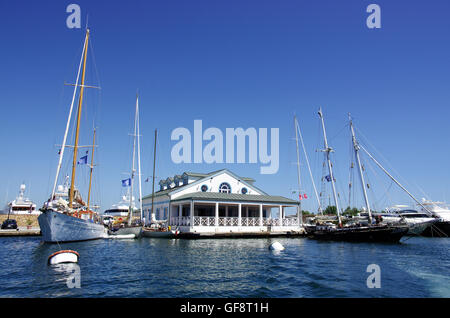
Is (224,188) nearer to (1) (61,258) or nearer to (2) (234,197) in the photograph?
(2) (234,197)

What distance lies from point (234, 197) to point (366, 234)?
16482mm

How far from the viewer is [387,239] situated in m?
32.4

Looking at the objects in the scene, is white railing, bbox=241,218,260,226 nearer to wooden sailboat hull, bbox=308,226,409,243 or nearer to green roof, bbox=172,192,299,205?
green roof, bbox=172,192,299,205

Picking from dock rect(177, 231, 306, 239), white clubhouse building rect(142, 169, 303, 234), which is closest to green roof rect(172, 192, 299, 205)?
white clubhouse building rect(142, 169, 303, 234)

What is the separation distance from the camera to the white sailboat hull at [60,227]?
25.4 m

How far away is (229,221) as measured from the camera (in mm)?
38781

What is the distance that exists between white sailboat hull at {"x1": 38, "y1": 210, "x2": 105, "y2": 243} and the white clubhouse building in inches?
470

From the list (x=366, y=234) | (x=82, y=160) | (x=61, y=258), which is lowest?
(x=366, y=234)

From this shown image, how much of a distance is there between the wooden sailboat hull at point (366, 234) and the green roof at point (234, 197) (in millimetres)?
7050

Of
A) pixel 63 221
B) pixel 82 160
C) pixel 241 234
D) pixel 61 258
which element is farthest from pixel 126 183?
pixel 61 258


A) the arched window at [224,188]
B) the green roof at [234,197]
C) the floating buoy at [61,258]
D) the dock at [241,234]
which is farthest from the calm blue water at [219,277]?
the arched window at [224,188]

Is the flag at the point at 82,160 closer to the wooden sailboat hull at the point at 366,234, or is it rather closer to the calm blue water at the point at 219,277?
the calm blue water at the point at 219,277
